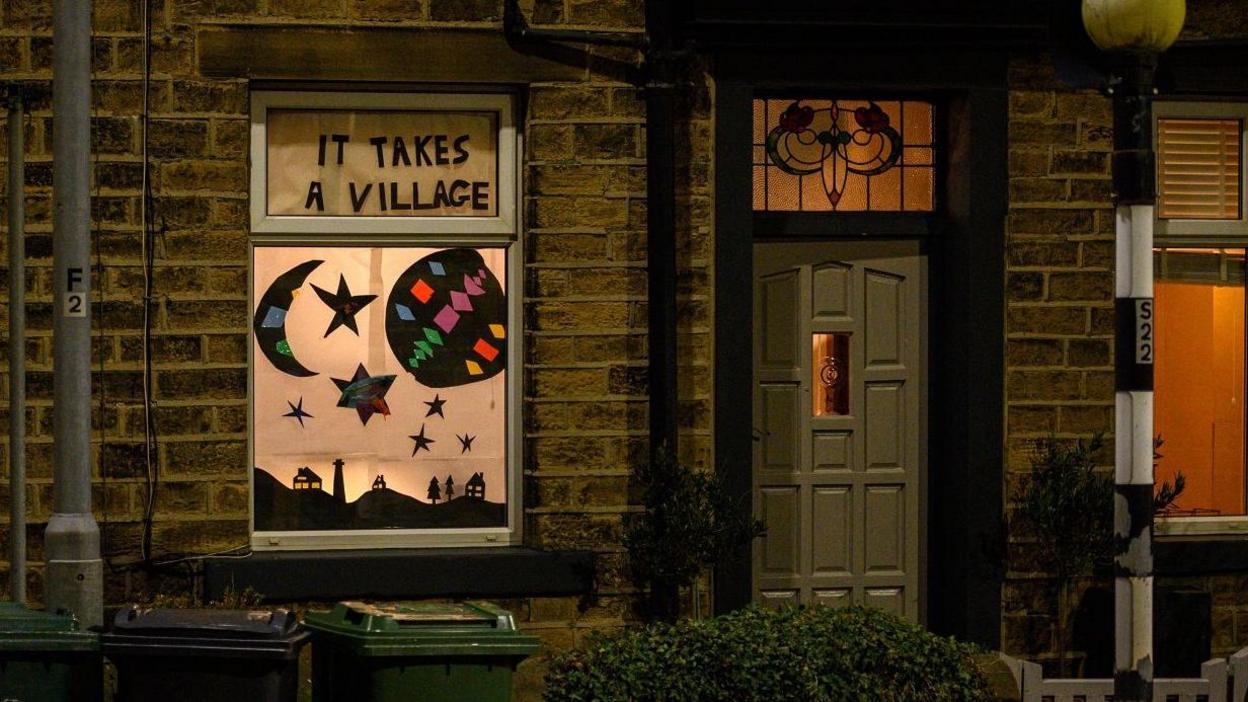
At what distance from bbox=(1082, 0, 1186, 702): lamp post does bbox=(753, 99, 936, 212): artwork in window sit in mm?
3016

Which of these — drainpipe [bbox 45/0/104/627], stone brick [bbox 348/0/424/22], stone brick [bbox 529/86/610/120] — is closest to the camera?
drainpipe [bbox 45/0/104/627]

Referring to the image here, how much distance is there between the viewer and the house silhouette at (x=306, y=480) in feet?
31.2

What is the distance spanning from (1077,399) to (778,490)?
65.3 inches

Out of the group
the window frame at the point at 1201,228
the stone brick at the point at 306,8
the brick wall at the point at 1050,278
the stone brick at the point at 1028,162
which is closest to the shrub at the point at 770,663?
the brick wall at the point at 1050,278

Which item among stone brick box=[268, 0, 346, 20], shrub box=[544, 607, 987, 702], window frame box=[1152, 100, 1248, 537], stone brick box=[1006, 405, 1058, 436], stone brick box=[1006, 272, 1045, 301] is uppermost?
stone brick box=[268, 0, 346, 20]

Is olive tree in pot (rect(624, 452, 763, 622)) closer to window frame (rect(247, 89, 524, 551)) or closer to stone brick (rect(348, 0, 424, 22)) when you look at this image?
window frame (rect(247, 89, 524, 551))

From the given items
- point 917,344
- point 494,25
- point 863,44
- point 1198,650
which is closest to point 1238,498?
point 1198,650

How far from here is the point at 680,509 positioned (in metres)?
9.11

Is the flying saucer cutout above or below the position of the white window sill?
above

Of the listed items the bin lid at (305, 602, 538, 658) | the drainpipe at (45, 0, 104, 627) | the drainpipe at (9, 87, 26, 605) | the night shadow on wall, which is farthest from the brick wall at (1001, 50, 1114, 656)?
the drainpipe at (9, 87, 26, 605)

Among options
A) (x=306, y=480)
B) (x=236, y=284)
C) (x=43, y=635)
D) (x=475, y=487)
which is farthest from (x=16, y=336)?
(x=43, y=635)

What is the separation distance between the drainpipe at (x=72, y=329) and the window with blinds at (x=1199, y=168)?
5783mm

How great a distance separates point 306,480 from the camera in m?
9.52

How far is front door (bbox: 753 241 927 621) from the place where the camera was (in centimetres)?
995
